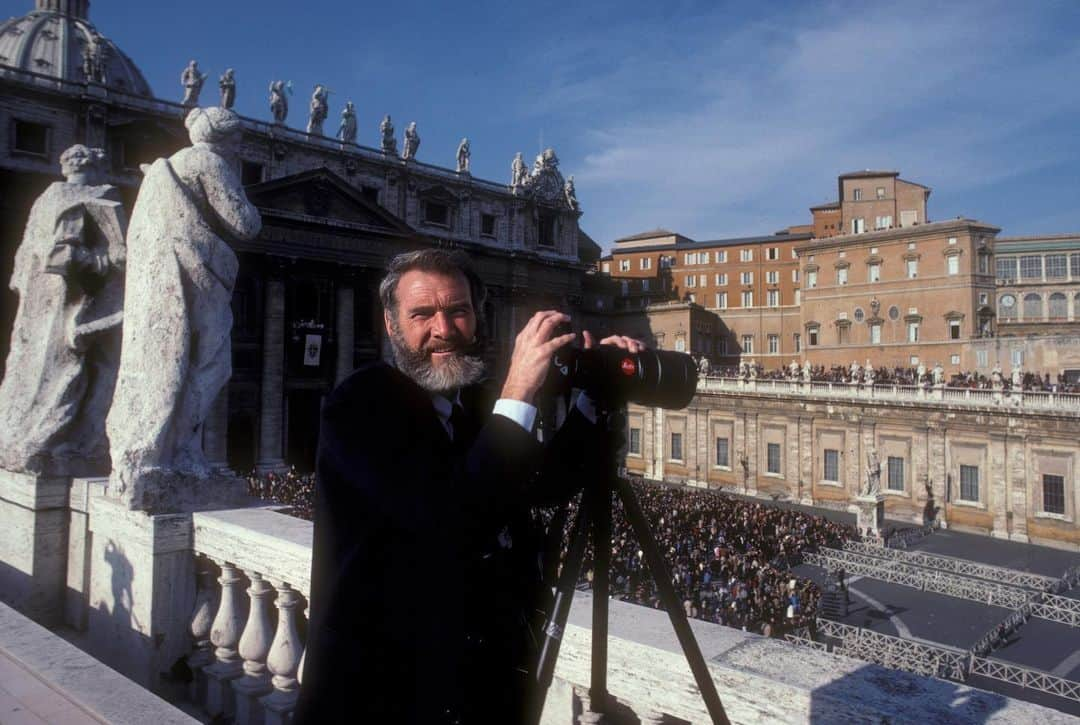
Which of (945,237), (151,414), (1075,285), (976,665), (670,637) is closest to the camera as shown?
(670,637)

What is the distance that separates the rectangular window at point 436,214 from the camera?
3659 centimetres

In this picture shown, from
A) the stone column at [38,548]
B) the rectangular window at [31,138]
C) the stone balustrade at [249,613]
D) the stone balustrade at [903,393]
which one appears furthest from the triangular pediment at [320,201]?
the stone balustrade at [249,613]

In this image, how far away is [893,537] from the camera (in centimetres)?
Answer: 2408

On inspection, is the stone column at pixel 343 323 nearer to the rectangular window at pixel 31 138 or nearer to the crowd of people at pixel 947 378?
the rectangular window at pixel 31 138

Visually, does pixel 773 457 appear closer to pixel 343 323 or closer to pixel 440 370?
pixel 343 323

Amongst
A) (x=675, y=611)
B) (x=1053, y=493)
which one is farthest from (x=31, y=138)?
(x=1053, y=493)

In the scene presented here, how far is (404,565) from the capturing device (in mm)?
1449

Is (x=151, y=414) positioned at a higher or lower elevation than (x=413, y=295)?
lower

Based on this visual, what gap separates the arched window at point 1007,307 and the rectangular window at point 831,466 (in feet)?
97.5

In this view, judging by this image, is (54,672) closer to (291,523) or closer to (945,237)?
(291,523)

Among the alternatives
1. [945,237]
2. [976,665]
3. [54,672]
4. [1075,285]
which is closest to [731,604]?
[976,665]

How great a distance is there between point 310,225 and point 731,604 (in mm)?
23230

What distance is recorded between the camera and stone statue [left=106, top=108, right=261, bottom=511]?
3656 millimetres

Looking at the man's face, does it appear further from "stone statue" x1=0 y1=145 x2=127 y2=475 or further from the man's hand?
"stone statue" x1=0 y1=145 x2=127 y2=475
